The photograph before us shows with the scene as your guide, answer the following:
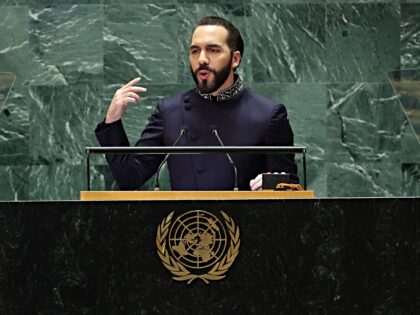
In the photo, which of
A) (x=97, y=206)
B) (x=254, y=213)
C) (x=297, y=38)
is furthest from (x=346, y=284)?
(x=297, y=38)

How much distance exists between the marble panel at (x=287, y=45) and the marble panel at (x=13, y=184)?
1441 mm

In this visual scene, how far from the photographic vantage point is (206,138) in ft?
14.3

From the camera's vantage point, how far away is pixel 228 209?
2838 mm

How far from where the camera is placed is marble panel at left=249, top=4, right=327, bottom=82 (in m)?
5.84

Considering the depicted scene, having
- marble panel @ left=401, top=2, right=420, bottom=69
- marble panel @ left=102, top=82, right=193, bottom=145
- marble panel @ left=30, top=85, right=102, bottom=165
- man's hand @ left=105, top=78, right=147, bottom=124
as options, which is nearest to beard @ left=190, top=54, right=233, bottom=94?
man's hand @ left=105, top=78, right=147, bottom=124

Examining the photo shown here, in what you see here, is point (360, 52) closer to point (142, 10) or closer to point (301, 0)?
point (301, 0)

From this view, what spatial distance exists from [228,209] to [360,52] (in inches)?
128

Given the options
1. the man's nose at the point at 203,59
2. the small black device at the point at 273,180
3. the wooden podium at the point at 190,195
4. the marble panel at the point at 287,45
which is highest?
the marble panel at the point at 287,45

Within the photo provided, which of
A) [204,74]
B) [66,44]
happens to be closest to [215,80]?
[204,74]

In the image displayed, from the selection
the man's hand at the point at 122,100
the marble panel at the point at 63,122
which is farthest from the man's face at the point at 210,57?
the marble panel at the point at 63,122

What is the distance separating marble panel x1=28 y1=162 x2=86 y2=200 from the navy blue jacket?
1.36m

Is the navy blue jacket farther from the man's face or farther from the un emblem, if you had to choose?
the un emblem

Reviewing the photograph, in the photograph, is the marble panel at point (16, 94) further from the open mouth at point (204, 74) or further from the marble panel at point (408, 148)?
the marble panel at point (408, 148)

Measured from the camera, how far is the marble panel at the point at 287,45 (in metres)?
5.84
